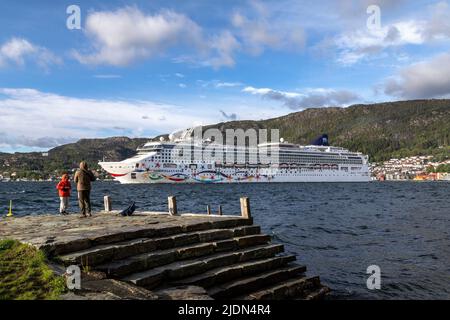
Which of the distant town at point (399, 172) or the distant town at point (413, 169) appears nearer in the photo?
the distant town at point (399, 172)

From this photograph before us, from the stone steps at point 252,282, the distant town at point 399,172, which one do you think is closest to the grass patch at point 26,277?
A: the stone steps at point 252,282

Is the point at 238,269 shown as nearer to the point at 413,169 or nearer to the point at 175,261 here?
the point at 175,261

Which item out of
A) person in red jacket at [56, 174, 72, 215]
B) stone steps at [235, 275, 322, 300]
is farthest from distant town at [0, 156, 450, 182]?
stone steps at [235, 275, 322, 300]

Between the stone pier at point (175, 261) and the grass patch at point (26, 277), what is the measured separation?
0.73ft

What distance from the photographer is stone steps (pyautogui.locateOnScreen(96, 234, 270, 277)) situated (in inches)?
259

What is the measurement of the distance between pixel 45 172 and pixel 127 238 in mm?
169445

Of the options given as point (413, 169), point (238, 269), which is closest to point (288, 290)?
point (238, 269)

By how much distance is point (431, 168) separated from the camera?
553ft

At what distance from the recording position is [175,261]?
7.61 meters

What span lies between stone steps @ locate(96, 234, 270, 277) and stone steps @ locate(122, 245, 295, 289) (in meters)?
0.12

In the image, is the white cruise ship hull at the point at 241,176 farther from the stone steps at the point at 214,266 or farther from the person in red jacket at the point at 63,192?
the stone steps at the point at 214,266

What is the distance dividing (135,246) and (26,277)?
2.12 m

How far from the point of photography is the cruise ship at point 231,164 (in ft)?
255
